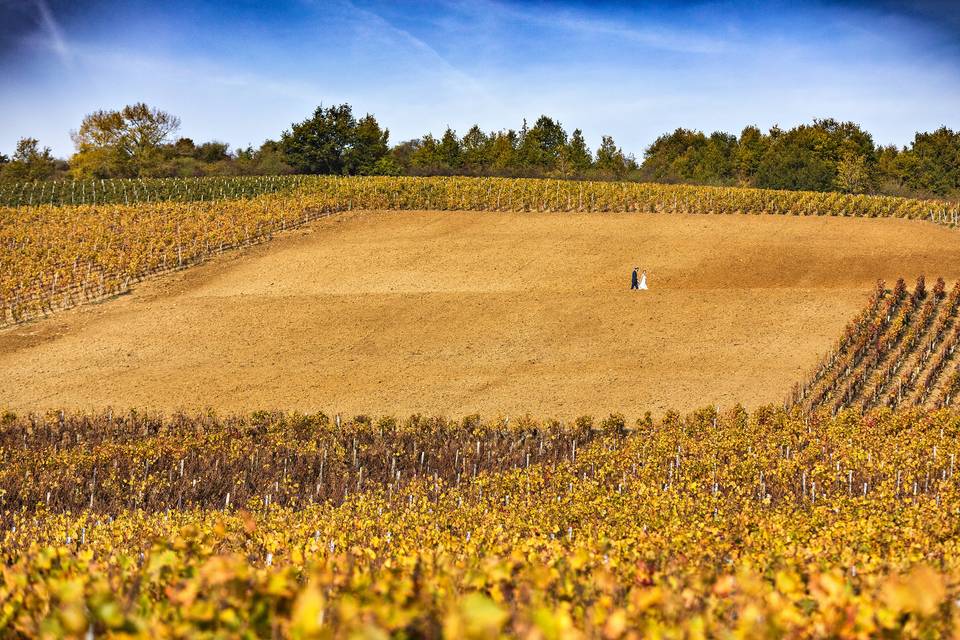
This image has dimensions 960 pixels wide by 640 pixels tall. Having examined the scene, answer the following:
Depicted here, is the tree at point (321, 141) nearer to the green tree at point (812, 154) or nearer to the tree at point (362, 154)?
the tree at point (362, 154)

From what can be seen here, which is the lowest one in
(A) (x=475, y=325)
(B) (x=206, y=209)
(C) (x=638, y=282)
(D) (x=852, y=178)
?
(A) (x=475, y=325)

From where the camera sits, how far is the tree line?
3236 inches

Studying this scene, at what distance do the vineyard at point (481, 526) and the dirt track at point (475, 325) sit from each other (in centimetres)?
305

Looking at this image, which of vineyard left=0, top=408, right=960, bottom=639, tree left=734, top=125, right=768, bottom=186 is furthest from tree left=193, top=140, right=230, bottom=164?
vineyard left=0, top=408, right=960, bottom=639

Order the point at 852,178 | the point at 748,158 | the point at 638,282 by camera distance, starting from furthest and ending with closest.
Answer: the point at 748,158 < the point at 852,178 < the point at 638,282

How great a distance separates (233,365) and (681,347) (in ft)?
44.5

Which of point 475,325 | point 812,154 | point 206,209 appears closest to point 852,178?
point 812,154

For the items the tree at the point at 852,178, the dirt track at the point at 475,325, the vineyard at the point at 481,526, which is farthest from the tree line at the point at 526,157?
the vineyard at the point at 481,526

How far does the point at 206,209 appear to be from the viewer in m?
55.2

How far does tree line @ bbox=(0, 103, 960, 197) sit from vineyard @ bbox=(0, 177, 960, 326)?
1292 cm

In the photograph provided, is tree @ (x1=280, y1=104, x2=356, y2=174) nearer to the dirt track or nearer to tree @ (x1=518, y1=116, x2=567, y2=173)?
tree @ (x1=518, y1=116, x2=567, y2=173)

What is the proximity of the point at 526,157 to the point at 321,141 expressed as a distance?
23.7m

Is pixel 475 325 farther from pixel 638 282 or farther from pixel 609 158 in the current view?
pixel 609 158

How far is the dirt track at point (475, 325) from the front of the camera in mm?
24656
